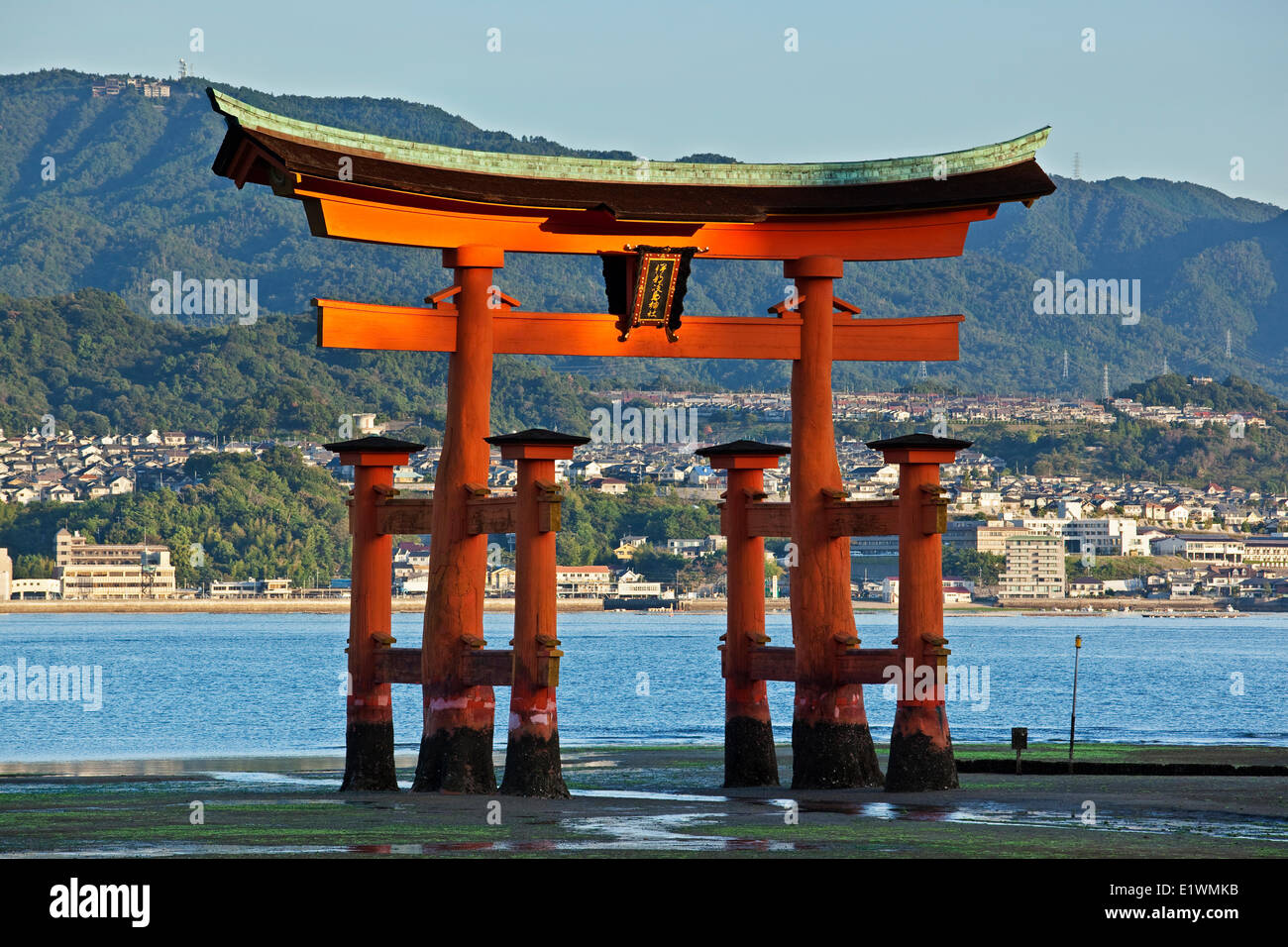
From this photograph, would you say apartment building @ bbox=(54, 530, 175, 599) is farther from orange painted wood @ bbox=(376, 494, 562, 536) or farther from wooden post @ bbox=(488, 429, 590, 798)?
wooden post @ bbox=(488, 429, 590, 798)

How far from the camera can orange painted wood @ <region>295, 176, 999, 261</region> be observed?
73.5 feet

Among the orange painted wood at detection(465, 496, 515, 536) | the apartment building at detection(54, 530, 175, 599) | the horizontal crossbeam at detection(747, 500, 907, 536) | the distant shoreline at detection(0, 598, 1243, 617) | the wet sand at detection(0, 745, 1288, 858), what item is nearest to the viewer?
the wet sand at detection(0, 745, 1288, 858)

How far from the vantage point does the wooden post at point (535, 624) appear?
21875mm

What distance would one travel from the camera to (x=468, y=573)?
76.1 ft

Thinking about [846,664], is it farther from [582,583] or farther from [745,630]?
[582,583]

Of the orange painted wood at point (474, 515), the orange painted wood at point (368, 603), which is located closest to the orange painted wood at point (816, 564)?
the orange painted wood at point (474, 515)

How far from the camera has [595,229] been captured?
23.9 m

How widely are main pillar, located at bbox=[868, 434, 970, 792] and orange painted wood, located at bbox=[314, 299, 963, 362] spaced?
1934 mm

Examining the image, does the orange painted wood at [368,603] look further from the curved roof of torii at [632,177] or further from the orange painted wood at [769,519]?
the orange painted wood at [769,519]

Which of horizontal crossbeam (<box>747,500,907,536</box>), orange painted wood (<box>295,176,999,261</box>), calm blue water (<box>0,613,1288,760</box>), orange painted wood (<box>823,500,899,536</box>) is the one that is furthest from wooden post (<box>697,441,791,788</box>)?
calm blue water (<box>0,613,1288,760</box>)

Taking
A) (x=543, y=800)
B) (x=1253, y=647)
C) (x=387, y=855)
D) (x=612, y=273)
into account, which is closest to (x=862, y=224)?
(x=612, y=273)

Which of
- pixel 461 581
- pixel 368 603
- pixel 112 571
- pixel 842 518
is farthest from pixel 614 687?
pixel 112 571
